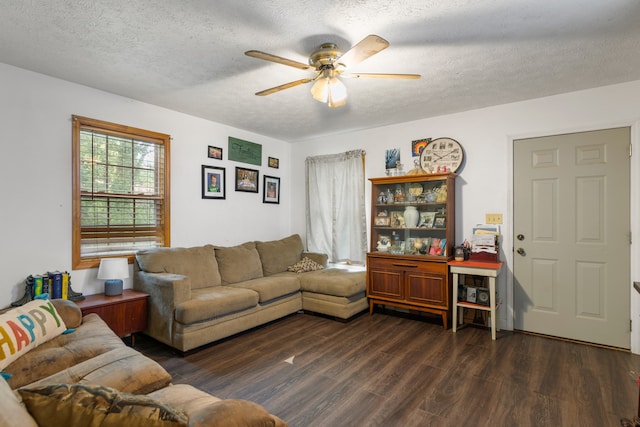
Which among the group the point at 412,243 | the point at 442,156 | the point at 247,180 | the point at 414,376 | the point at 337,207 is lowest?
the point at 414,376

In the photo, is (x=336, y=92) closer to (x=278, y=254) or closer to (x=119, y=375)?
(x=119, y=375)

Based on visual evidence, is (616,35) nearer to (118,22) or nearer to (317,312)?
(118,22)

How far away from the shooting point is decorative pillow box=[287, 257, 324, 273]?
4547mm

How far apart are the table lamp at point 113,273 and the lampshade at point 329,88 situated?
2.43 m

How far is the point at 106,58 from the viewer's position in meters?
2.52

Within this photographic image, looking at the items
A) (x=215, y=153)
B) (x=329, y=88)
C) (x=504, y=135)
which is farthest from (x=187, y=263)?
(x=504, y=135)

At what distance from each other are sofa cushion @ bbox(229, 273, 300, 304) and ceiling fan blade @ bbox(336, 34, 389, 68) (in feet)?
8.17

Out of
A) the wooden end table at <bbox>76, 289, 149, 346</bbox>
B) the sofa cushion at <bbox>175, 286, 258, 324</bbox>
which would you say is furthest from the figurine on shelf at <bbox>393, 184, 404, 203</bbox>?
the wooden end table at <bbox>76, 289, 149, 346</bbox>

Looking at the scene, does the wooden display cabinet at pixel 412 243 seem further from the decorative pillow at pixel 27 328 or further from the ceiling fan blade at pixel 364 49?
the decorative pillow at pixel 27 328

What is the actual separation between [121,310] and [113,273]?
35cm

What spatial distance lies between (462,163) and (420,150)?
55 cm

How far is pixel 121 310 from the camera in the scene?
2945 mm

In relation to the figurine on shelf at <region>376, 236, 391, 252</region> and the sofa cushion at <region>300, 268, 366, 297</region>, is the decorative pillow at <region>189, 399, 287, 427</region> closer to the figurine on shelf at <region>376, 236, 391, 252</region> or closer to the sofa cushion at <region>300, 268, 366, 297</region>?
the sofa cushion at <region>300, 268, 366, 297</region>

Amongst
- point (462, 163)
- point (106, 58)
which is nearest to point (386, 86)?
point (462, 163)
